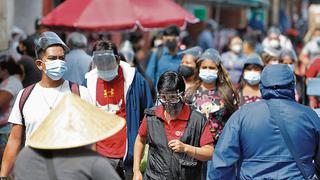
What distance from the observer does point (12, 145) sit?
6465mm

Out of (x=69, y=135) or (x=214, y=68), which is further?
(x=214, y=68)

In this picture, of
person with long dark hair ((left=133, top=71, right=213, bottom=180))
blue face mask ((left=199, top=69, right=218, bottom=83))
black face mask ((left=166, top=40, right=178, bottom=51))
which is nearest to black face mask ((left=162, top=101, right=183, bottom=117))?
person with long dark hair ((left=133, top=71, right=213, bottom=180))

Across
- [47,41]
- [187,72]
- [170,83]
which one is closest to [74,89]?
[47,41]

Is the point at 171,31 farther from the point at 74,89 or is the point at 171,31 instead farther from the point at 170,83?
the point at 74,89

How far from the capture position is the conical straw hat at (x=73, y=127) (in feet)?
15.5

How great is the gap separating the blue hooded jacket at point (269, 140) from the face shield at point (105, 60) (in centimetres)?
189

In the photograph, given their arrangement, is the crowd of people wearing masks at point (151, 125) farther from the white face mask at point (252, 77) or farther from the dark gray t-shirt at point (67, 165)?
the white face mask at point (252, 77)

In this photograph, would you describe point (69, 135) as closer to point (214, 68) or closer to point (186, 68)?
point (214, 68)

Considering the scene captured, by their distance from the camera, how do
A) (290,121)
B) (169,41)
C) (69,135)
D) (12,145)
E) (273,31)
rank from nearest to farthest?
(69,135) → (290,121) → (12,145) → (169,41) → (273,31)

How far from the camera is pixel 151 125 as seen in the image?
6785mm

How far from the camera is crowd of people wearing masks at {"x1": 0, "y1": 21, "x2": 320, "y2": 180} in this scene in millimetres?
4828

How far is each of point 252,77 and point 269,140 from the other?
12.2 feet

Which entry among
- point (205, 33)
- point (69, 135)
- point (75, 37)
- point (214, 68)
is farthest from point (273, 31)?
point (69, 135)

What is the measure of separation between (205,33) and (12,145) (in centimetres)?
1550
